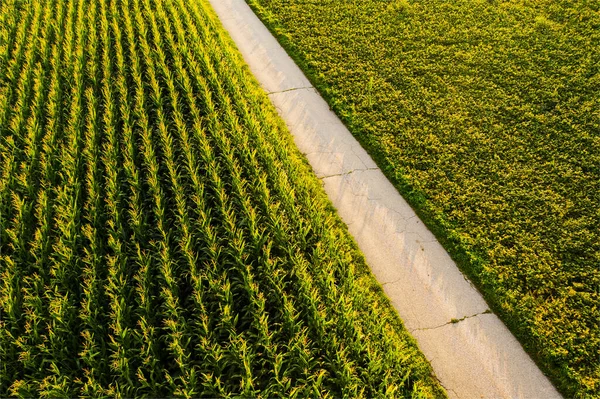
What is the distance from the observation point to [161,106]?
5.23m

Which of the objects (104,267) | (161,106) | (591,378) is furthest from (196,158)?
(591,378)

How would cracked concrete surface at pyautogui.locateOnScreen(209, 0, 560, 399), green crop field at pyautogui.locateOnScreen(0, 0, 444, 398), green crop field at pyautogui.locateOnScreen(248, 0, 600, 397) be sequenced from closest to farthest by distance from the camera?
green crop field at pyautogui.locateOnScreen(0, 0, 444, 398) → cracked concrete surface at pyautogui.locateOnScreen(209, 0, 560, 399) → green crop field at pyautogui.locateOnScreen(248, 0, 600, 397)

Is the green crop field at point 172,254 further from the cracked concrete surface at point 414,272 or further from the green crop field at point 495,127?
the green crop field at point 495,127

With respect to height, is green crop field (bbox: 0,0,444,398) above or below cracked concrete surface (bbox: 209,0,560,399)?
above

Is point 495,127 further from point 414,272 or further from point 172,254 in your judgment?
point 172,254

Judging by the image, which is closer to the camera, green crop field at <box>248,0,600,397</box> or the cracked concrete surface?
the cracked concrete surface

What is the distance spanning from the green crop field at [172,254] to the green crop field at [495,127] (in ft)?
3.55

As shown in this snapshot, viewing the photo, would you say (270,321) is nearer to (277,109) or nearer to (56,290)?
(56,290)

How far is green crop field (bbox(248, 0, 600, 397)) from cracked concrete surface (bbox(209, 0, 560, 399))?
0.49 feet

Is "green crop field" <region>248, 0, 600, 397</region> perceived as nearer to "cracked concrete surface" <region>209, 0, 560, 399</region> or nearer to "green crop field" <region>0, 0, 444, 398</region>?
"cracked concrete surface" <region>209, 0, 560, 399</region>

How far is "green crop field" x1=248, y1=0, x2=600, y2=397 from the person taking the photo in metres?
3.82

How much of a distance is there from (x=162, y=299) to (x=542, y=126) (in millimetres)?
4949

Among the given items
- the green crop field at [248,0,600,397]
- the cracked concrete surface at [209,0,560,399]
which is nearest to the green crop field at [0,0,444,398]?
the cracked concrete surface at [209,0,560,399]

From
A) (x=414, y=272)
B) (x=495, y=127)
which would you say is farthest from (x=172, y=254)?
(x=495, y=127)
